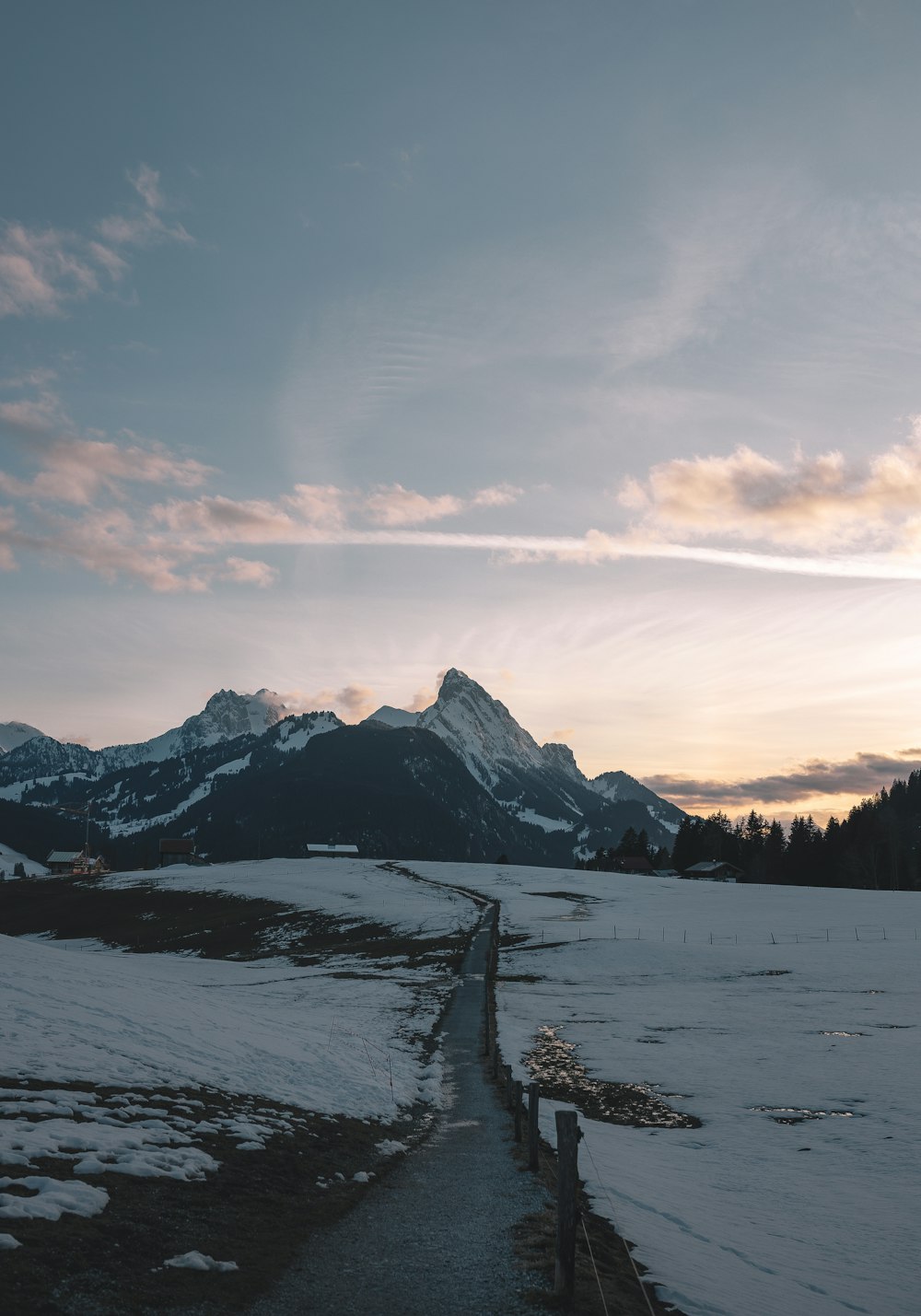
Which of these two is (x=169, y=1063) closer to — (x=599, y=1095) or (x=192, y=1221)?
(x=192, y=1221)

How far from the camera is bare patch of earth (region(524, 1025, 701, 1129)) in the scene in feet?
80.6

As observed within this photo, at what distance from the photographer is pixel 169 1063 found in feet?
73.9

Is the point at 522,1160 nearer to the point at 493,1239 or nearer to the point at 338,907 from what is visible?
the point at 493,1239

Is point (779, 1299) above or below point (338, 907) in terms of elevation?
above

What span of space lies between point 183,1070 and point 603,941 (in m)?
49.4

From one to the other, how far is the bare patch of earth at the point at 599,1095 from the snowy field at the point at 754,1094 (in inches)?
23.0

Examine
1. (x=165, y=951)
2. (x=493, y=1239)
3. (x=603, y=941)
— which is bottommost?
(x=165, y=951)

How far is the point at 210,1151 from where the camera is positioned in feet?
54.2

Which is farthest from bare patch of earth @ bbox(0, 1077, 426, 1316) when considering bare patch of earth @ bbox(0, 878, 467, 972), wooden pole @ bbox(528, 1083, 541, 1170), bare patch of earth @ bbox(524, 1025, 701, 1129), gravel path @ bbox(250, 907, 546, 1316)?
bare patch of earth @ bbox(0, 878, 467, 972)

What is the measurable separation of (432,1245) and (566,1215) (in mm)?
3373

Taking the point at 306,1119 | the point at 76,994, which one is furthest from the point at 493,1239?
the point at 76,994

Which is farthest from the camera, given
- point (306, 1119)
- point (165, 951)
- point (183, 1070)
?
point (165, 951)

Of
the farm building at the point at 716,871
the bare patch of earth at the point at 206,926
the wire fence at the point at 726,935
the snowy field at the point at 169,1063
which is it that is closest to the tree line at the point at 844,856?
the farm building at the point at 716,871

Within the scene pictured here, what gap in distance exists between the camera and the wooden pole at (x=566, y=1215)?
11055 mm
